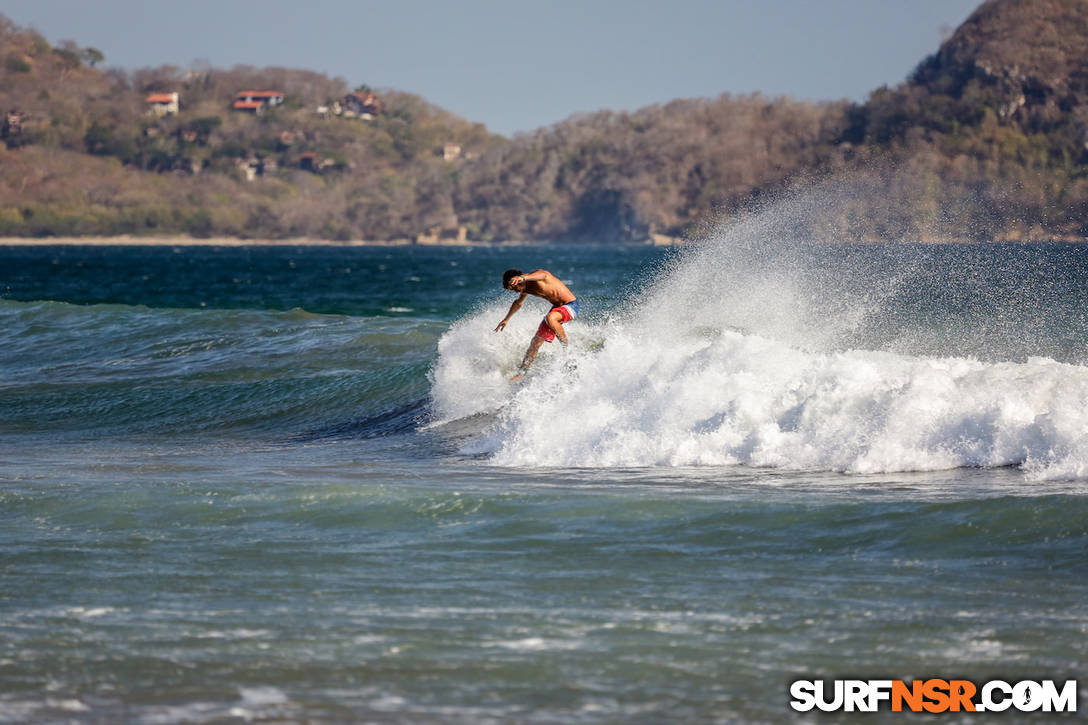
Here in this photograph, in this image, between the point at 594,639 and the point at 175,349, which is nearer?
the point at 594,639

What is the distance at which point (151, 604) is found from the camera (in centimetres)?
683

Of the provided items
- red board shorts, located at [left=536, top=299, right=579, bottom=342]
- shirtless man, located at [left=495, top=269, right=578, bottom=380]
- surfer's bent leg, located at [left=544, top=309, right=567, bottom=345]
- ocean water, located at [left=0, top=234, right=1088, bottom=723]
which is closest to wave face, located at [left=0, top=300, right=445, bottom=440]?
ocean water, located at [left=0, top=234, right=1088, bottom=723]

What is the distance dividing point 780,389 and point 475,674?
6.86 meters

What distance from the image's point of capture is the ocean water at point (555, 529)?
573 centimetres

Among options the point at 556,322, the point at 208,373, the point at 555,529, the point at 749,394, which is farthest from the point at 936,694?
the point at 208,373

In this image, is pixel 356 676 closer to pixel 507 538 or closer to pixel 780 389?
pixel 507 538

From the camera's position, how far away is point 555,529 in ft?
27.8

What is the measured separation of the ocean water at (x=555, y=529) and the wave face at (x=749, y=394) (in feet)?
0.11

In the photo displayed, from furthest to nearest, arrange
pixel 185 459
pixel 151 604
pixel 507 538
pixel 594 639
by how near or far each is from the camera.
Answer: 1. pixel 185 459
2. pixel 507 538
3. pixel 151 604
4. pixel 594 639

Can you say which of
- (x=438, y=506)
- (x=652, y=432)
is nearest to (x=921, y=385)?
(x=652, y=432)

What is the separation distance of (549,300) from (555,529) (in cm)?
659

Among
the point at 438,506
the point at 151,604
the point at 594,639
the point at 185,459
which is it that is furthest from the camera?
the point at 185,459

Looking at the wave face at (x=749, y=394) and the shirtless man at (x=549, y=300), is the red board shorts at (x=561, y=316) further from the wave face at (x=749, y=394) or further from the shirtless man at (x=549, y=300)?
the wave face at (x=749, y=394)

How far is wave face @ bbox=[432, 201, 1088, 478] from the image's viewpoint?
10.5m
